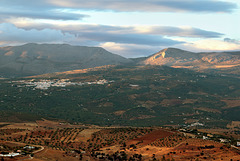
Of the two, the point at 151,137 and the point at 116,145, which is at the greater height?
→ the point at 151,137

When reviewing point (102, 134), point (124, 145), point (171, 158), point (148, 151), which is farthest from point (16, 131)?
point (171, 158)

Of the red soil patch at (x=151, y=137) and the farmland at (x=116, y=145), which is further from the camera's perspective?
the red soil patch at (x=151, y=137)

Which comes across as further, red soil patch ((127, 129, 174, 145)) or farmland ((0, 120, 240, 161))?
red soil patch ((127, 129, 174, 145))

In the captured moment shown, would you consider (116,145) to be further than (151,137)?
No

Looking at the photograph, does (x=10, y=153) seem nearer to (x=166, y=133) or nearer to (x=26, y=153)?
(x=26, y=153)

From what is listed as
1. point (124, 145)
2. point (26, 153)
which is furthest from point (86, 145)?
point (26, 153)

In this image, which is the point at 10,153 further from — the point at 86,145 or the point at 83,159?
the point at 86,145

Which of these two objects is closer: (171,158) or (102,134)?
(171,158)

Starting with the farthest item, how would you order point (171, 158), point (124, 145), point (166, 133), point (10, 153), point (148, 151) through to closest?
point (166, 133)
point (124, 145)
point (148, 151)
point (171, 158)
point (10, 153)

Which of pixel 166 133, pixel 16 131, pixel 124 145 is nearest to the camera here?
pixel 124 145
